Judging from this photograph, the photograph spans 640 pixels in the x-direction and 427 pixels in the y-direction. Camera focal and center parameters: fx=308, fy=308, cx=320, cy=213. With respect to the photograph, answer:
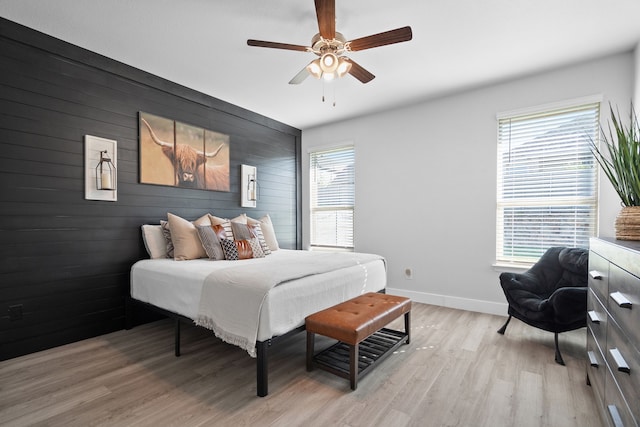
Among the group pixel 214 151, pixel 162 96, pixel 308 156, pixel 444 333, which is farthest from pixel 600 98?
pixel 162 96

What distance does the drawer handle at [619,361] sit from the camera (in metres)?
1.16

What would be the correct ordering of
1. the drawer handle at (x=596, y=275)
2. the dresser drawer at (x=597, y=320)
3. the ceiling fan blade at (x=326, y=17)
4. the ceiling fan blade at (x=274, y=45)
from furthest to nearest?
the ceiling fan blade at (x=274, y=45)
the ceiling fan blade at (x=326, y=17)
the drawer handle at (x=596, y=275)
the dresser drawer at (x=597, y=320)

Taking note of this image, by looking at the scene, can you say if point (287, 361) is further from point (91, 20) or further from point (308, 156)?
point (308, 156)

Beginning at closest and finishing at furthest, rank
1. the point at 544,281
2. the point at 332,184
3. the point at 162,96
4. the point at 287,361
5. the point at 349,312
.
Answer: the point at 349,312 < the point at 287,361 < the point at 544,281 < the point at 162,96 < the point at 332,184

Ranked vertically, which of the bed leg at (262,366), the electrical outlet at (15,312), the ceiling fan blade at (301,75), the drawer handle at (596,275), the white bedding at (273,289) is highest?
the ceiling fan blade at (301,75)

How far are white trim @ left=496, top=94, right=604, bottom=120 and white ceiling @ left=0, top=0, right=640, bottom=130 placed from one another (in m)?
0.38

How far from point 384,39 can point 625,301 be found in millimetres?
1929

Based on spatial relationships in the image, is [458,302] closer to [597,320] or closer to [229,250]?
[597,320]

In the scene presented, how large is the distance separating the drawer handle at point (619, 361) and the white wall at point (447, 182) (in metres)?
2.22

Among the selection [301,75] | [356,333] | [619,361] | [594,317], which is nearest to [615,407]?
[619,361]

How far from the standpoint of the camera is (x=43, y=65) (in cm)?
266

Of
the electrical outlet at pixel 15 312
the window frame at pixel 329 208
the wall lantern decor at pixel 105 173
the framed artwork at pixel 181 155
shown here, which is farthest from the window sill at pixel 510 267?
the electrical outlet at pixel 15 312

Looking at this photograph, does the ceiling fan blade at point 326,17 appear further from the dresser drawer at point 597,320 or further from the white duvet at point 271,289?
the dresser drawer at point 597,320

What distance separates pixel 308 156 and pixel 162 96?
2475 millimetres
